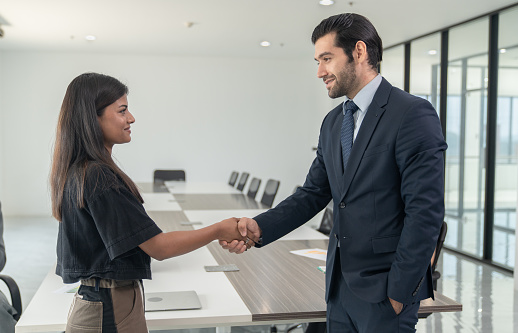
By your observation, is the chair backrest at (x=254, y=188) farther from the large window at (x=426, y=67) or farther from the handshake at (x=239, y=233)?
the handshake at (x=239, y=233)

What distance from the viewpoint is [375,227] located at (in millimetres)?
1562

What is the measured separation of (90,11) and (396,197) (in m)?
5.64

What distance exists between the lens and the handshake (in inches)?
78.8

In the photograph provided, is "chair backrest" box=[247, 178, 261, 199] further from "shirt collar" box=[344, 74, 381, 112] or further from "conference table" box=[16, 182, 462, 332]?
"shirt collar" box=[344, 74, 381, 112]

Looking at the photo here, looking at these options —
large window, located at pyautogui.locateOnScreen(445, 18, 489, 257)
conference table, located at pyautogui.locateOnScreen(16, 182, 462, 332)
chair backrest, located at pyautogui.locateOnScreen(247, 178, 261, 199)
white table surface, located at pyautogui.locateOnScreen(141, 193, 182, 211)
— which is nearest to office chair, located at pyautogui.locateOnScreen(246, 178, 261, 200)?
chair backrest, located at pyautogui.locateOnScreen(247, 178, 261, 199)

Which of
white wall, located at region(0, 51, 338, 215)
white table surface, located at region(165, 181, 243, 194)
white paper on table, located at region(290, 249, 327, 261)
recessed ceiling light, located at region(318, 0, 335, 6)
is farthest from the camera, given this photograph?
white wall, located at region(0, 51, 338, 215)

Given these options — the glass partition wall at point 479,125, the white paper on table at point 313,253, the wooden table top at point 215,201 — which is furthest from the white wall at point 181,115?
the white paper on table at point 313,253

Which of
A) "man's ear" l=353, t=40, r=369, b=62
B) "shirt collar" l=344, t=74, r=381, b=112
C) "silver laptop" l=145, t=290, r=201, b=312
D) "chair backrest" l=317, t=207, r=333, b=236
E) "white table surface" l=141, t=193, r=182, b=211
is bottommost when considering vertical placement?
"chair backrest" l=317, t=207, r=333, b=236

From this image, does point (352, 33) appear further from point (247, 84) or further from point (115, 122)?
point (247, 84)

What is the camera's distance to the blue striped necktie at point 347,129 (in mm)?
1699

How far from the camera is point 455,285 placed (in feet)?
16.4

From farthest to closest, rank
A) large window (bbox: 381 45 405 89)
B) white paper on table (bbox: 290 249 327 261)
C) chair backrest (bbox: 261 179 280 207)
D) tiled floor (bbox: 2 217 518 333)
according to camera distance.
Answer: large window (bbox: 381 45 405 89) < chair backrest (bbox: 261 179 280 207) < tiled floor (bbox: 2 217 518 333) < white paper on table (bbox: 290 249 327 261)

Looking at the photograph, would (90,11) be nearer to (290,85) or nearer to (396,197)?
(290,85)

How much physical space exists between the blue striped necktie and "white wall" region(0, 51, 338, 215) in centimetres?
814
